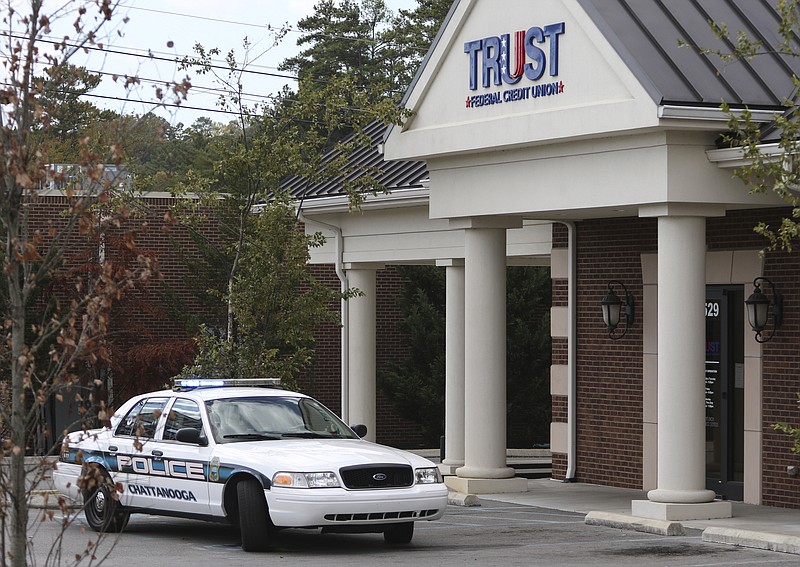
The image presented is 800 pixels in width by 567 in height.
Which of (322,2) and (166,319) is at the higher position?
(322,2)

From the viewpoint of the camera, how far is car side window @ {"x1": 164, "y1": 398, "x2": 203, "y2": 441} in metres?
14.3

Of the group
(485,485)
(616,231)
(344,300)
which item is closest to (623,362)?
(616,231)

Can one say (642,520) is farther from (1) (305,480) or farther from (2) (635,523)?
(1) (305,480)

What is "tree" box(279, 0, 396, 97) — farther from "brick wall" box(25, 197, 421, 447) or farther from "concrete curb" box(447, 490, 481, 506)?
"concrete curb" box(447, 490, 481, 506)

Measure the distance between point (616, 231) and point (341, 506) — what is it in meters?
8.00

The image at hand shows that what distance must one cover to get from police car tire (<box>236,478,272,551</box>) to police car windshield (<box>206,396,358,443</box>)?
0.86 meters

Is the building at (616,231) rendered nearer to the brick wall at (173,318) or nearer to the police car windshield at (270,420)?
the police car windshield at (270,420)

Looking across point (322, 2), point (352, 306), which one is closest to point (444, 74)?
point (352, 306)

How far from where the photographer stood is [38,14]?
6.79 meters

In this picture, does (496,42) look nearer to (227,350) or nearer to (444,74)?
(444,74)

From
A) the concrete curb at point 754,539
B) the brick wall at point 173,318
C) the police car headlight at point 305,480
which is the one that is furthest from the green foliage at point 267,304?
the concrete curb at point 754,539

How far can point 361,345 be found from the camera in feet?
78.1

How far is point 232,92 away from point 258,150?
1.20 metres

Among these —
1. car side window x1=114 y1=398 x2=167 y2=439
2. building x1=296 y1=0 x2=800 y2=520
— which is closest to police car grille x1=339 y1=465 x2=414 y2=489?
car side window x1=114 y1=398 x2=167 y2=439
